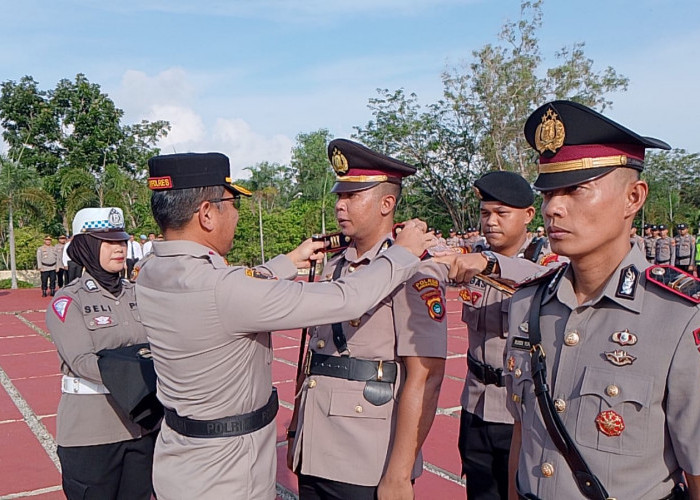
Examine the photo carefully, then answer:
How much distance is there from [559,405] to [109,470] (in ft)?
7.48

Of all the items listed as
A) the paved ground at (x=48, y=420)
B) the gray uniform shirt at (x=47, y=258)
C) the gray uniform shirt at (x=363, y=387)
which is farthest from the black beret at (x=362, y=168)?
the gray uniform shirt at (x=47, y=258)

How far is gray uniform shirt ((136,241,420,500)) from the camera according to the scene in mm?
1893

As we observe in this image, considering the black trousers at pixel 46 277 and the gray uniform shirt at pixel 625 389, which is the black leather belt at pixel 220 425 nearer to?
the gray uniform shirt at pixel 625 389

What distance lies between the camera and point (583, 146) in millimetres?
1692

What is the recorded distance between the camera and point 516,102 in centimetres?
2520

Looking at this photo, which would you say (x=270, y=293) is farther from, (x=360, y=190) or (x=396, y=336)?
(x=360, y=190)

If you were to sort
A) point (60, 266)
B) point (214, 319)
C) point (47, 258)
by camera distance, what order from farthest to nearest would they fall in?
point (60, 266)
point (47, 258)
point (214, 319)

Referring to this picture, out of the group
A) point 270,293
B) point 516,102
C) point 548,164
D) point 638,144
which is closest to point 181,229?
point 270,293

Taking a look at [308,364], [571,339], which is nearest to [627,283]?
[571,339]

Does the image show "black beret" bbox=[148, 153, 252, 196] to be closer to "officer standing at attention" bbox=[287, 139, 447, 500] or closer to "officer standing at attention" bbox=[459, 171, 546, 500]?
"officer standing at attention" bbox=[287, 139, 447, 500]

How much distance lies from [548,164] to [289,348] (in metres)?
7.44

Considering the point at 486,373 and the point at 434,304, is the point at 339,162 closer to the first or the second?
the point at 434,304

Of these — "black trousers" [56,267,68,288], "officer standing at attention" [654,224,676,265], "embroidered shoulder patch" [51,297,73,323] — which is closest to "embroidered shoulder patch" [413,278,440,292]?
"embroidered shoulder patch" [51,297,73,323]

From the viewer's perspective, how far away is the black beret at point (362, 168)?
2463 mm
